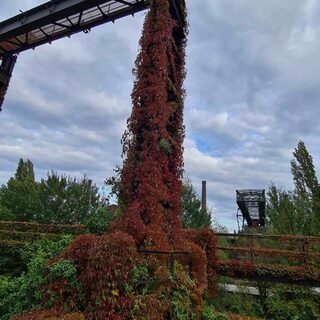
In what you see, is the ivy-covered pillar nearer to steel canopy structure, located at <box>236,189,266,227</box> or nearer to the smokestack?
steel canopy structure, located at <box>236,189,266,227</box>

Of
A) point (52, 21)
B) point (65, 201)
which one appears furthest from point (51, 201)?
point (52, 21)

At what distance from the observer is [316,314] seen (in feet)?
32.5

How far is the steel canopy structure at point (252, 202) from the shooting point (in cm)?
2342

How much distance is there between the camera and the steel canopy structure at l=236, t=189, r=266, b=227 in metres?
23.4

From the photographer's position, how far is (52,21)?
11.7 metres

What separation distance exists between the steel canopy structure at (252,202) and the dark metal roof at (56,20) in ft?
53.8

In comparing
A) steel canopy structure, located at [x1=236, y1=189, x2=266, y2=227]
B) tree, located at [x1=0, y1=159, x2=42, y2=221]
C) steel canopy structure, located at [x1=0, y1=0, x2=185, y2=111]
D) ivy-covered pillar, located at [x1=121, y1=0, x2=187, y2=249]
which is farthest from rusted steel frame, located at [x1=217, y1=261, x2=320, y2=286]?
steel canopy structure, located at [x1=236, y1=189, x2=266, y2=227]

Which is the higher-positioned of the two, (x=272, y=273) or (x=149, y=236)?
(x=149, y=236)

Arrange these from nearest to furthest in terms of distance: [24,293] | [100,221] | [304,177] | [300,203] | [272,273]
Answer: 1. [24,293]
2. [100,221]
3. [272,273]
4. [300,203]
5. [304,177]

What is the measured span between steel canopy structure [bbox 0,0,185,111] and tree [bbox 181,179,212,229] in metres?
15.2

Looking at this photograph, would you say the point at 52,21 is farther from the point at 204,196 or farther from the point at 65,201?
the point at 204,196

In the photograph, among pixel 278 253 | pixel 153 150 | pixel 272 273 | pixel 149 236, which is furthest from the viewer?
pixel 278 253

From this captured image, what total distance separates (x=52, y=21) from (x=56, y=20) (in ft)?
0.48

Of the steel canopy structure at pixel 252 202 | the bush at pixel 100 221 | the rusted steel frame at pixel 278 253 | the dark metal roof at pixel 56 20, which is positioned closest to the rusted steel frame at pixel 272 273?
the rusted steel frame at pixel 278 253
